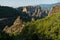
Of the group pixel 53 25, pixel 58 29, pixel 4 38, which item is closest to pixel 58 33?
pixel 58 29

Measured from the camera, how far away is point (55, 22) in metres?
95.4

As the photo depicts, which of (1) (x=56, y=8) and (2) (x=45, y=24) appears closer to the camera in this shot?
(2) (x=45, y=24)

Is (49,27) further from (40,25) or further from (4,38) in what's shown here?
(4,38)

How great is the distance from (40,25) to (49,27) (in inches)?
366

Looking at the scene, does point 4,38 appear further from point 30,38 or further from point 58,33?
point 58,33

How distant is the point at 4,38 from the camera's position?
2088 inches

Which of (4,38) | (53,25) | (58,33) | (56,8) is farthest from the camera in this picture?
(56,8)

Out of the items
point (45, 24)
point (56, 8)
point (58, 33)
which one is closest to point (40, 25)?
point (45, 24)

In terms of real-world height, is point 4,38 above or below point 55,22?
Answer: above

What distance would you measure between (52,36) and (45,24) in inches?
627

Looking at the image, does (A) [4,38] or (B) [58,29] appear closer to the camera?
(A) [4,38]

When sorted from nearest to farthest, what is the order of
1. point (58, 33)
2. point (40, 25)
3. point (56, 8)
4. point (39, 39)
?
point (39, 39) → point (58, 33) → point (40, 25) → point (56, 8)

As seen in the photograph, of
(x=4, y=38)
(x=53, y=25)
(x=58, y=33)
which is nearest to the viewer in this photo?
(x=4, y=38)

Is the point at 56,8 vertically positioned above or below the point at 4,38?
below
